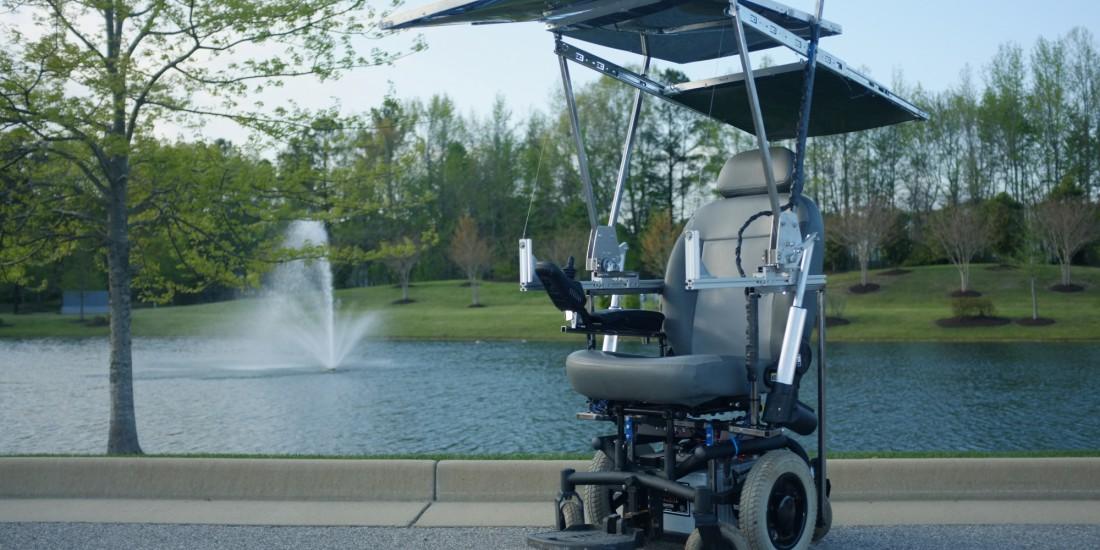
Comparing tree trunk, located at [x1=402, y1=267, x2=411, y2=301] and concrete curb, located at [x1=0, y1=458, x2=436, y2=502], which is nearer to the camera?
concrete curb, located at [x1=0, y1=458, x2=436, y2=502]

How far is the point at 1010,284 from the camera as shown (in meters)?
43.5

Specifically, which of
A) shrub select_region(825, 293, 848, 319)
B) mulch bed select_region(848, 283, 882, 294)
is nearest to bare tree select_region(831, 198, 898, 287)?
mulch bed select_region(848, 283, 882, 294)

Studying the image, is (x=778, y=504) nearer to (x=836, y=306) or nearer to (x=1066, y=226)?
(x=836, y=306)

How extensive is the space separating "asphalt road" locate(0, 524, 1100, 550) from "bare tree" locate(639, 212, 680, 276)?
116ft

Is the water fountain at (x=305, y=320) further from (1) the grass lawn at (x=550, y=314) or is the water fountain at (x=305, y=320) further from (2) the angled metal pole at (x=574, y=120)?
(2) the angled metal pole at (x=574, y=120)

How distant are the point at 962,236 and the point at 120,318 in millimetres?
37065

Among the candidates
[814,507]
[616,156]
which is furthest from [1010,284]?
[814,507]

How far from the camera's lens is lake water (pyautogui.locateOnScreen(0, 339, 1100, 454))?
14367mm

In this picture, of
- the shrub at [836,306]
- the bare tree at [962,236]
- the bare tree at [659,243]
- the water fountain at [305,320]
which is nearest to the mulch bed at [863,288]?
the bare tree at [962,236]

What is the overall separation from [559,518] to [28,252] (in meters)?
9.07

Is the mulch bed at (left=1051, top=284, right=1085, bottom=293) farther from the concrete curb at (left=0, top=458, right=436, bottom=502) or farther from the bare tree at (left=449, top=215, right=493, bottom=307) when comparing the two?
the concrete curb at (left=0, top=458, right=436, bottom=502)

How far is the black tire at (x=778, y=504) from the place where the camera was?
455cm

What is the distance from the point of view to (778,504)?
15.5 ft

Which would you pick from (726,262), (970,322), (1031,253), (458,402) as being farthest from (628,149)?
(1031,253)
